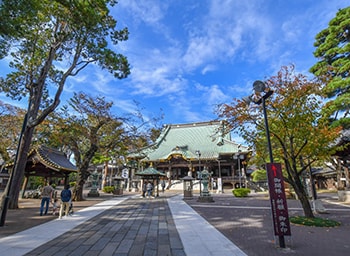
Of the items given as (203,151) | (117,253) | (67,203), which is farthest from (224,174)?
(117,253)

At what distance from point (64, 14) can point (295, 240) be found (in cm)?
1213

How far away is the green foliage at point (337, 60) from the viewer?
550 inches

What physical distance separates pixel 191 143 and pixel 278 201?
99.9 ft

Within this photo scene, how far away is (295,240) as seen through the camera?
536 cm

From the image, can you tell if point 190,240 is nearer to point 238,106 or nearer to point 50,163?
point 238,106

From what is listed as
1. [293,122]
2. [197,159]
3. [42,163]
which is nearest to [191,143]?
[197,159]

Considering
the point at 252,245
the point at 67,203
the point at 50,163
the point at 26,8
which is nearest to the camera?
the point at 252,245

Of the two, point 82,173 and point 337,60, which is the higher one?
point 337,60

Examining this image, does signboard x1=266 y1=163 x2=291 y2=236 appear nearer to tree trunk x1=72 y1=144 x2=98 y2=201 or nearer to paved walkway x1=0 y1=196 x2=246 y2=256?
paved walkway x1=0 y1=196 x2=246 y2=256

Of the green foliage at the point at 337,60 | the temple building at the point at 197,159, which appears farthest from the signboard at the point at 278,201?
the temple building at the point at 197,159

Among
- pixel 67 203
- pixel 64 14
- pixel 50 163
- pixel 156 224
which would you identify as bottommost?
pixel 156 224

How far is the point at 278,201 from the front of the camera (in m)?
5.04

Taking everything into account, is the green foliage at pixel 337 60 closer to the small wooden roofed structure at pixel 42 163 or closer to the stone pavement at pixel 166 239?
the stone pavement at pixel 166 239

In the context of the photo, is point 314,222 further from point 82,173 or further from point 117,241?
point 82,173
